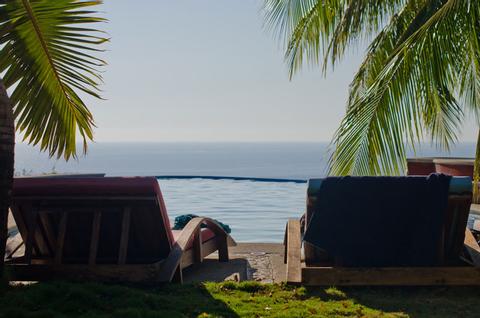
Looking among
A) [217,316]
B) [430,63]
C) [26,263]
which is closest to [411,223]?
[430,63]

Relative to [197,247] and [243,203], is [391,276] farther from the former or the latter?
[243,203]

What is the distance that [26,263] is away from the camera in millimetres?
5465

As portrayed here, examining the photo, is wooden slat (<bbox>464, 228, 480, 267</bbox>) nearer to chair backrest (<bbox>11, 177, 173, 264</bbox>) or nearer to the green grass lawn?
the green grass lawn

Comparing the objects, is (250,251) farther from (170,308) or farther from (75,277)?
(170,308)

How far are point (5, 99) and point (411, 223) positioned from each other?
3446 mm

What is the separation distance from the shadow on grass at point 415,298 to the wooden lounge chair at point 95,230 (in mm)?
1413

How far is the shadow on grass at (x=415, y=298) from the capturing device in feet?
15.6

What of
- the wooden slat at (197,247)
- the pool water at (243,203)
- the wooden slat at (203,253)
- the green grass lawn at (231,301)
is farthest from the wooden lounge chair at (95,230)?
the pool water at (243,203)

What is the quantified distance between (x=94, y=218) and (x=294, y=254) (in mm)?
1774

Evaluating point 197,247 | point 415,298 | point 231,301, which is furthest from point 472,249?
point 197,247

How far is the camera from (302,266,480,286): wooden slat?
5.31m

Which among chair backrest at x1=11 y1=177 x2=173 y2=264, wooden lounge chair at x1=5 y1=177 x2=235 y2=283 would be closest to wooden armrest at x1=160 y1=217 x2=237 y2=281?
wooden lounge chair at x1=5 y1=177 x2=235 y2=283

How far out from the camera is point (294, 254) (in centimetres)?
564

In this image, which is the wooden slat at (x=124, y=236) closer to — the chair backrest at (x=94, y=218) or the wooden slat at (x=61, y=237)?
the chair backrest at (x=94, y=218)
